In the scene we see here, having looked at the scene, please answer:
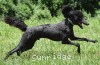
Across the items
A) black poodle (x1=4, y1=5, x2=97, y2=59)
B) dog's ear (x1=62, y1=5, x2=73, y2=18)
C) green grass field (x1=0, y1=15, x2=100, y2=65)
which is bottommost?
green grass field (x1=0, y1=15, x2=100, y2=65)

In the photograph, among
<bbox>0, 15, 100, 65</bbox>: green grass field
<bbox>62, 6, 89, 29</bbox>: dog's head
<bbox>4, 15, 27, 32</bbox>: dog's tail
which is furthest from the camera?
<bbox>62, 6, 89, 29</bbox>: dog's head

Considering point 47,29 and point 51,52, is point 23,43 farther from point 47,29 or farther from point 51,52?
point 51,52

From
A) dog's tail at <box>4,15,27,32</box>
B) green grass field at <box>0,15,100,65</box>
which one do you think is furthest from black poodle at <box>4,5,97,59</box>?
green grass field at <box>0,15,100,65</box>

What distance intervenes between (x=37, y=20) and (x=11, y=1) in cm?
144

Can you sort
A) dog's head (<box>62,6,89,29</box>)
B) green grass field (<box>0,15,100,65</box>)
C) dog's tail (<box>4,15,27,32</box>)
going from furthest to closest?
dog's head (<box>62,6,89,29</box>) < dog's tail (<box>4,15,27,32</box>) < green grass field (<box>0,15,100,65</box>)

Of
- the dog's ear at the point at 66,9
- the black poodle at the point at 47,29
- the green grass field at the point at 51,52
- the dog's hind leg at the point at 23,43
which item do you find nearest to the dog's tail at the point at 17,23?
the black poodle at the point at 47,29

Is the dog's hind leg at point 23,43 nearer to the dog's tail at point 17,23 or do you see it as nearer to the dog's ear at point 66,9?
the dog's tail at point 17,23

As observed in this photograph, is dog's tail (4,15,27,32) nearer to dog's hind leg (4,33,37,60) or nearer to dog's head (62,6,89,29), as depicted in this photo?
dog's hind leg (4,33,37,60)

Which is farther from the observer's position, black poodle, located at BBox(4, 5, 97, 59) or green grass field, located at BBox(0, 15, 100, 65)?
black poodle, located at BBox(4, 5, 97, 59)

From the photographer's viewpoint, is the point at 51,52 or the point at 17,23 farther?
the point at 51,52

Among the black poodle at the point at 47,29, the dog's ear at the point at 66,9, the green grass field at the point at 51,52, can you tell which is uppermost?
the dog's ear at the point at 66,9

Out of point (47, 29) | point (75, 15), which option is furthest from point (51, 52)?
point (75, 15)

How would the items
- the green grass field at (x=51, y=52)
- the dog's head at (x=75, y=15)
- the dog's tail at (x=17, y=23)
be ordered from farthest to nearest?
the dog's head at (x=75, y=15) < the dog's tail at (x=17, y=23) < the green grass field at (x=51, y=52)

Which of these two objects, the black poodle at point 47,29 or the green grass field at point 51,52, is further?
the black poodle at point 47,29
